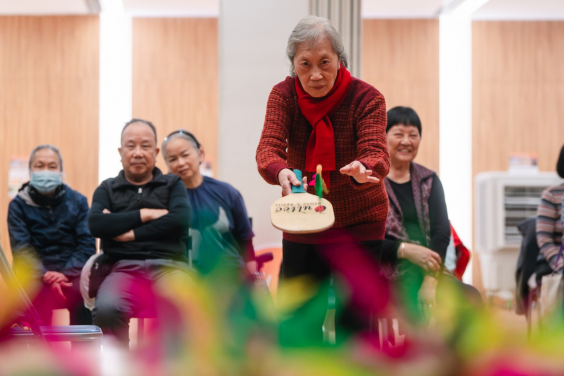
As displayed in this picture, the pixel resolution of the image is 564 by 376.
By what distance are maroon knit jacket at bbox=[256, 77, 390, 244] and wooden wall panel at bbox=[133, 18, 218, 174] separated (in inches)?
206

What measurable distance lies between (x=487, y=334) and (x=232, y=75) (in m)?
3.40

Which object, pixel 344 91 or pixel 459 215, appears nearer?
pixel 344 91

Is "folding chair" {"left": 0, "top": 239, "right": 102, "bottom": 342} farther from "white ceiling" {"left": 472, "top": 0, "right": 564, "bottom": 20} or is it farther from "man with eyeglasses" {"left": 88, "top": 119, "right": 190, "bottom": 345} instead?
"white ceiling" {"left": 472, "top": 0, "right": 564, "bottom": 20}

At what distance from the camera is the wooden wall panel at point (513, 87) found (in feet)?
22.3

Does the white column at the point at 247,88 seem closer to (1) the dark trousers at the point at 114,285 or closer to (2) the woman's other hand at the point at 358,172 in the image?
(1) the dark trousers at the point at 114,285

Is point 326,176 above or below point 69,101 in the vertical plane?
below

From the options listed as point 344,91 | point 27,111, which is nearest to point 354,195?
point 344,91

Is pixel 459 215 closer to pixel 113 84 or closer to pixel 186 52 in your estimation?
pixel 186 52

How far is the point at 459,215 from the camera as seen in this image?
6.73m

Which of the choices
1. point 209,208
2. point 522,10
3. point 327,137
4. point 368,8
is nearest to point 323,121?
point 327,137

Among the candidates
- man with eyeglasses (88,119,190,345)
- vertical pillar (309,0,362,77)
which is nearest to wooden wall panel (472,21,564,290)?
vertical pillar (309,0,362,77)

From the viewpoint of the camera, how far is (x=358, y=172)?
48.9 inches

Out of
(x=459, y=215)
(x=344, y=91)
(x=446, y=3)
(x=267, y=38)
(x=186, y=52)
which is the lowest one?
(x=459, y=215)

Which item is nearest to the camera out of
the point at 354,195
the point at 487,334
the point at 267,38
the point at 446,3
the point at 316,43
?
the point at 487,334
